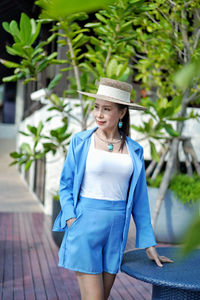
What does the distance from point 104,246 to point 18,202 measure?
6.79 meters

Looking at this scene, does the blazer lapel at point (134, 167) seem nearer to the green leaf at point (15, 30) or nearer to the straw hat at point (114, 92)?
the straw hat at point (114, 92)

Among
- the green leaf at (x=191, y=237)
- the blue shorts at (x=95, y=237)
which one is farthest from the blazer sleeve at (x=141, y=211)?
the green leaf at (x=191, y=237)

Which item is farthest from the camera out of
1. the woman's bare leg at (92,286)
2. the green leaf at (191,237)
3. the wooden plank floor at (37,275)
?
the wooden plank floor at (37,275)

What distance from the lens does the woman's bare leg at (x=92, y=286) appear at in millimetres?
2059

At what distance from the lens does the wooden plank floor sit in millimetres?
3594

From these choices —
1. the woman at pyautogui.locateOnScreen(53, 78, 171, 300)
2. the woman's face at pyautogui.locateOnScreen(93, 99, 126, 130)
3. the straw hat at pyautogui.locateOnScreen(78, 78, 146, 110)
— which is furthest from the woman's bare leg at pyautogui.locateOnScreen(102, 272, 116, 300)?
the straw hat at pyautogui.locateOnScreen(78, 78, 146, 110)

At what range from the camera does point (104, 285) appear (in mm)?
2238

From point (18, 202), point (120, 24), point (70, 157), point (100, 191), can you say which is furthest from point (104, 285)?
point (18, 202)

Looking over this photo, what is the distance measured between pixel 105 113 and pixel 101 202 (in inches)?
19.2

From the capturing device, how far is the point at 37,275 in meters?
4.07

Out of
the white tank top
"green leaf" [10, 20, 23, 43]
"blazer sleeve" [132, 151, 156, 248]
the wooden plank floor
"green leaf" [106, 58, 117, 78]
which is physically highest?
"green leaf" [10, 20, 23, 43]

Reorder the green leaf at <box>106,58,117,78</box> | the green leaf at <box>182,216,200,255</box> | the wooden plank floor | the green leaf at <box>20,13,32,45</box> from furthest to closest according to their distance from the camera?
the green leaf at <box>106,58,117,78</box> → the green leaf at <box>20,13,32,45</box> → the wooden plank floor → the green leaf at <box>182,216,200,255</box>

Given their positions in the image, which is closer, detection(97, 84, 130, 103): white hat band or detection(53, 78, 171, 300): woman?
detection(53, 78, 171, 300): woman

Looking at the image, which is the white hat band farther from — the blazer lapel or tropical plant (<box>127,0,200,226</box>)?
tropical plant (<box>127,0,200,226</box>)
